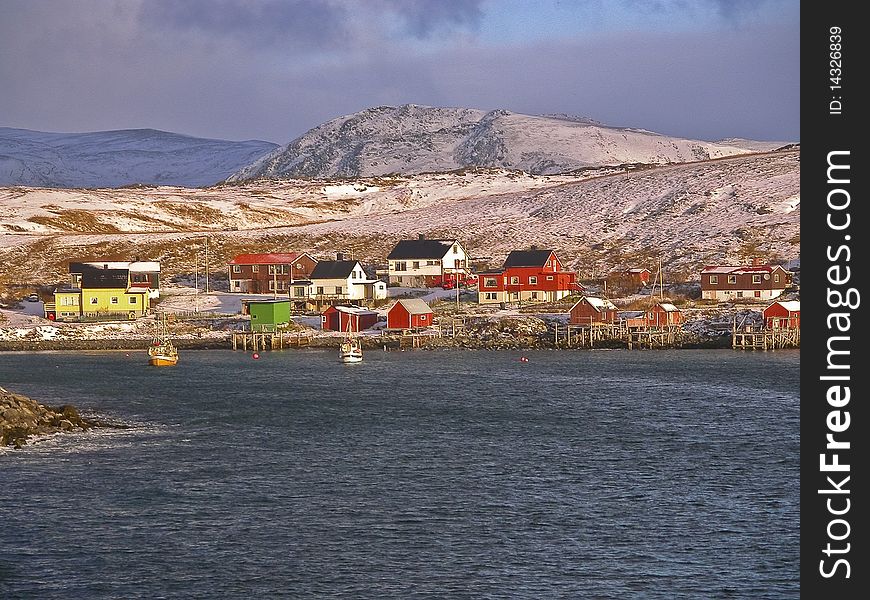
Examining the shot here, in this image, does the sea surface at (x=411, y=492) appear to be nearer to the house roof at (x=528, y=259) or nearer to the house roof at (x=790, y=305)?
the house roof at (x=790, y=305)

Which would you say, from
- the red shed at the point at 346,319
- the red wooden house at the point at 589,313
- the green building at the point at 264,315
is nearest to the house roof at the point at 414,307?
the red shed at the point at 346,319

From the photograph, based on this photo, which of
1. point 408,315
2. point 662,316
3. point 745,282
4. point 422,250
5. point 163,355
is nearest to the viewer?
point 163,355

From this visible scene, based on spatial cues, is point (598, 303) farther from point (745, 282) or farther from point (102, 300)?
point (102, 300)

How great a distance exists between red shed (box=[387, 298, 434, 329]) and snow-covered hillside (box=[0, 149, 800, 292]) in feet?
89.2

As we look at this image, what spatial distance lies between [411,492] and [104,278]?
6931 centimetres

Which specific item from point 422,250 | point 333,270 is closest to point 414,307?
point 333,270

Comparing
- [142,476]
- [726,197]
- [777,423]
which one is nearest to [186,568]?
[142,476]

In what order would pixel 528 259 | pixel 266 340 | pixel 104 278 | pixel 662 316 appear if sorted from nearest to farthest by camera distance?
1. pixel 662 316
2. pixel 266 340
3. pixel 104 278
4. pixel 528 259

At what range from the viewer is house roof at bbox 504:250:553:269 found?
10519 centimetres

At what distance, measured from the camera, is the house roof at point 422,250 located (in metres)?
117

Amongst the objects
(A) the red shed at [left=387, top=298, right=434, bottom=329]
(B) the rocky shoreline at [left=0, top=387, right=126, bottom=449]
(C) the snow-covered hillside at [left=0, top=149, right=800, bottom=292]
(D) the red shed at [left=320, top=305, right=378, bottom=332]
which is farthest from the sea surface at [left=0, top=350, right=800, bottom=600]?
(C) the snow-covered hillside at [left=0, top=149, right=800, bottom=292]

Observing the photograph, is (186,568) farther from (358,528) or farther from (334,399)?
(334,399)

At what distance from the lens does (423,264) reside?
385 ft
